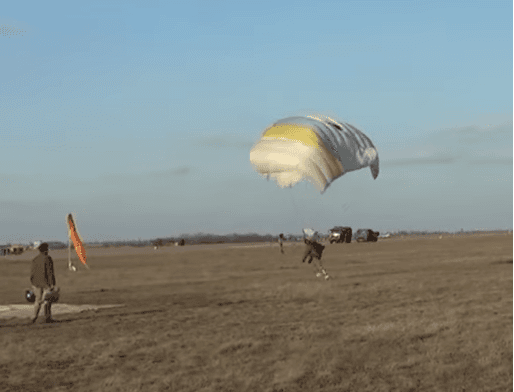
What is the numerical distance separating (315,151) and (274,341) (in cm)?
454

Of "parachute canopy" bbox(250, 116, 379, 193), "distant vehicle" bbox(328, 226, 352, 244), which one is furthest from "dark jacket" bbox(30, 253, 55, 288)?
"distant vehicle" bbox(328, 226, 352, 244)

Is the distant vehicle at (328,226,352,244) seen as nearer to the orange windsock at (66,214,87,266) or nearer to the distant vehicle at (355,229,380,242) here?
the distant vehicle at (355,229,380,242)

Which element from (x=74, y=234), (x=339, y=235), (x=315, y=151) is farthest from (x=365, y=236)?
(x=315, y=151)

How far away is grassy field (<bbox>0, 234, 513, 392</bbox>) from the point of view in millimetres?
10328

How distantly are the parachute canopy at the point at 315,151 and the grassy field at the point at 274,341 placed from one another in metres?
3.80

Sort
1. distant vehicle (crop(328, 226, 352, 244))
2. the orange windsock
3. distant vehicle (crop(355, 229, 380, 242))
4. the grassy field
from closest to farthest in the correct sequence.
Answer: the grassy field < the orange windsock < distant vehicle (crop(328, 226, 352, 244)) < distant vehicle (crop(355, 229, 380, 242))

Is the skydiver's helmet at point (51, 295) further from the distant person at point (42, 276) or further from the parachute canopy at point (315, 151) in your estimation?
the parachute canopy at point (315, 151)

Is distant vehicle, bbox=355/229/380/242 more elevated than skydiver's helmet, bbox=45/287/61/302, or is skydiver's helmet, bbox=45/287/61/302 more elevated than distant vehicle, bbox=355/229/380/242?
distant vehicle, bbox=355/229/380/242

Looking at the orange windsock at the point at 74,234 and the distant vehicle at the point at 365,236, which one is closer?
the orange windsock at the point at 74,234

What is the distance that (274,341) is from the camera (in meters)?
13.3

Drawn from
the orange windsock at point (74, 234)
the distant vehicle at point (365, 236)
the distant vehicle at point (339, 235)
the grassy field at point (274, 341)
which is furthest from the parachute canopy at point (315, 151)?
the distant vehicle at point (365, 236)

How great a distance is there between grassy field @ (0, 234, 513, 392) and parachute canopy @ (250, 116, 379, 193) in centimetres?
380

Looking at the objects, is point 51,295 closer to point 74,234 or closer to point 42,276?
point 42,276

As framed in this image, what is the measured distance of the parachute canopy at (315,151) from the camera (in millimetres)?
14430
